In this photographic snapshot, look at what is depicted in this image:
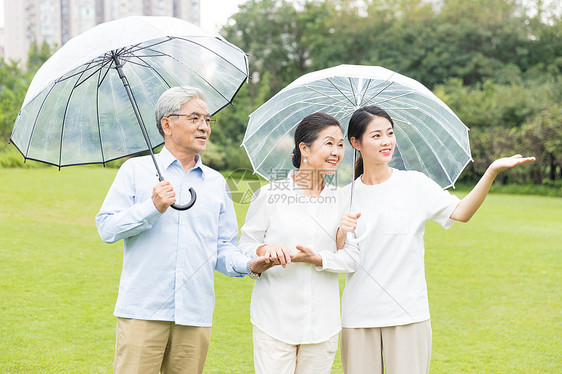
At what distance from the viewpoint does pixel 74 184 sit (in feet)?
55.3

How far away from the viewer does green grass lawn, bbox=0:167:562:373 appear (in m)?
5.38

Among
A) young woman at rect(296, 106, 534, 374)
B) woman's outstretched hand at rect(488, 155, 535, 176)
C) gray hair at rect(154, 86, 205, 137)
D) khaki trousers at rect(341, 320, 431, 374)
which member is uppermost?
gray hair at rect(154, 86, 205, 137)

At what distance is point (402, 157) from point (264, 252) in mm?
1186

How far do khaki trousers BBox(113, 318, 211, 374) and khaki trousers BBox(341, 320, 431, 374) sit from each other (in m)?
0.72

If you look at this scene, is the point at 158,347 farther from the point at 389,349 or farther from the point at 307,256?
the point at 389,349

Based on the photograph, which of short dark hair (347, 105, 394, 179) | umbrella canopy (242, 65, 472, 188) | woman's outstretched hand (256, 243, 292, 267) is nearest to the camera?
woman's outstretched hand (256, 243, 292, 267)

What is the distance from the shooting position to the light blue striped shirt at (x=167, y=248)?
108 inches

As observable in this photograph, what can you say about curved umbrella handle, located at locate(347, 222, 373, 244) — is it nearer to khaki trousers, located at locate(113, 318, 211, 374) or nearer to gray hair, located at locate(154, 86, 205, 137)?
khaki trousers, located at locate(113, 318, 211, 374)

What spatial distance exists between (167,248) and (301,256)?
0.64m

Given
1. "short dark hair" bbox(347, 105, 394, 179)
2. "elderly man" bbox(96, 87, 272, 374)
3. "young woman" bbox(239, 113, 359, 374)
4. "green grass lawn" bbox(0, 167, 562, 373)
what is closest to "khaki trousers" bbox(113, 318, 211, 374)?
"elderly man" bbox(96, 87, 272, 374)

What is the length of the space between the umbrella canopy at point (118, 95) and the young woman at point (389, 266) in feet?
2.86

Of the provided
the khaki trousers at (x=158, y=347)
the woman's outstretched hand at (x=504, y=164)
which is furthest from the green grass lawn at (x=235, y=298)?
the woman's outstretched hand at (x=504, y=164)

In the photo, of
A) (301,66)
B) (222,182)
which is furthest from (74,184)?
(301,66)

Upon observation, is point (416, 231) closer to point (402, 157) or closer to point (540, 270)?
point (402, 157)
